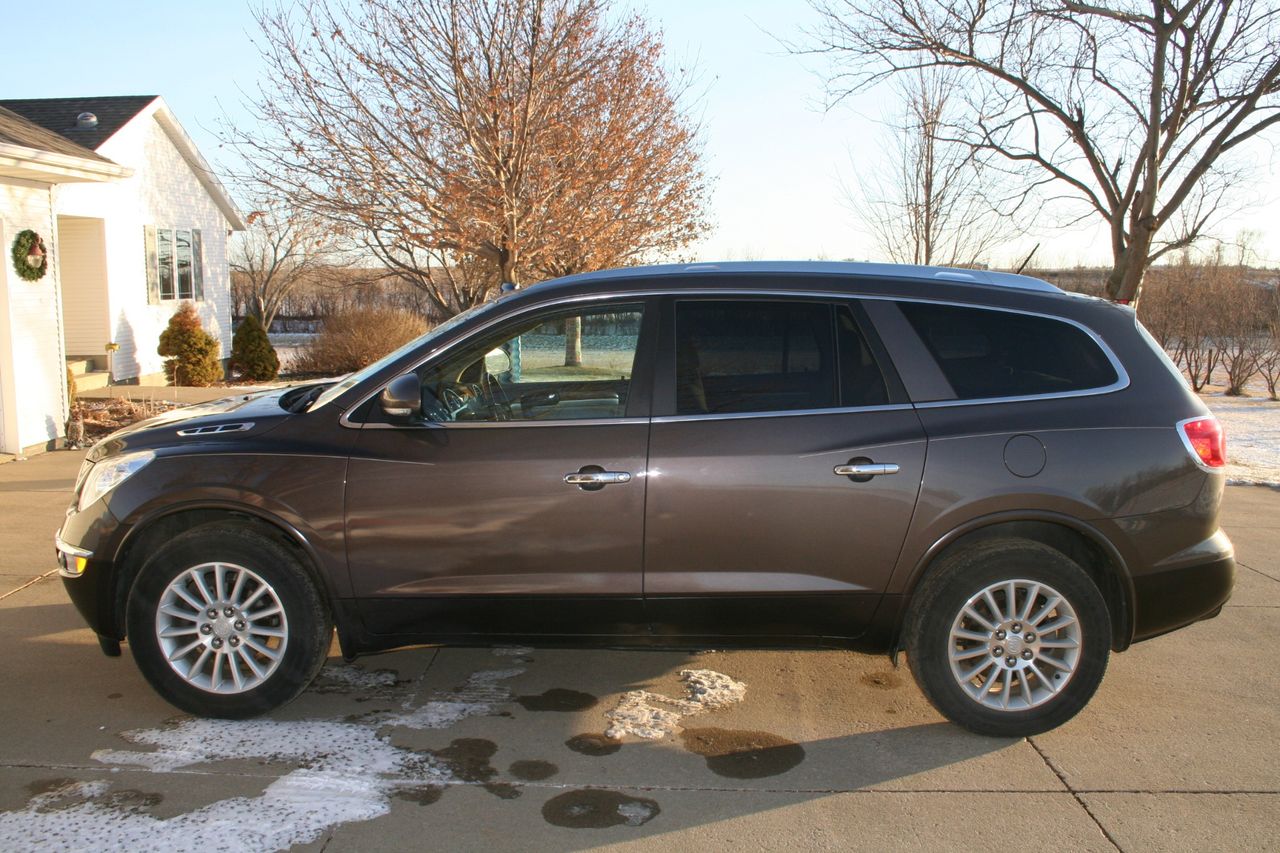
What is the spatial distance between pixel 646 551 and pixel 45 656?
125 inches

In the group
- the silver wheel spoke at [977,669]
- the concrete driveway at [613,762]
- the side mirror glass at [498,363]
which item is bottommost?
the concrete driveway at [613,762]

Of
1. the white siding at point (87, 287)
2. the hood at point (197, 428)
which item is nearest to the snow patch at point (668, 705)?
the hood at point (197, 428)

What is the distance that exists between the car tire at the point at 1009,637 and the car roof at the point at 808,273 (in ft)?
3.80

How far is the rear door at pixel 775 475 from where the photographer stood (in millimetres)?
4082

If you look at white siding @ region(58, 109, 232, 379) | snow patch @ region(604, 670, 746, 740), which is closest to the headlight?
snow patch @ region(604, 670, 746, 740)

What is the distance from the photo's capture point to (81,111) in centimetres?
1894

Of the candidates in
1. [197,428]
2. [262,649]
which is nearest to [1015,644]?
[262,649]

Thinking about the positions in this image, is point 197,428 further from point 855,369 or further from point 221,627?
point 855,369

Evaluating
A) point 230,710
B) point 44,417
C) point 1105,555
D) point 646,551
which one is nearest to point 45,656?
point 230,710

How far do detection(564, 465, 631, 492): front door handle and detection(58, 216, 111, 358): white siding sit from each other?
1551 cm

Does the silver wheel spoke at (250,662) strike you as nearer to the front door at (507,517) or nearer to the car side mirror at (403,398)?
the front door at (507,517)

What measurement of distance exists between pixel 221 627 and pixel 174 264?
18.0 meters

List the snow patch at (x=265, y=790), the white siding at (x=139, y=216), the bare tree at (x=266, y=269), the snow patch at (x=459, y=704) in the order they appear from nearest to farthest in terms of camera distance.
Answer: the snow patch at (x=265, y=790)
the snow patch at (x=459, y=704)
the white siding at (x=139, y=216)
the bare tree at (x=266, y=269)

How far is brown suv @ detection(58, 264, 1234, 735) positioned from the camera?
410 cm
